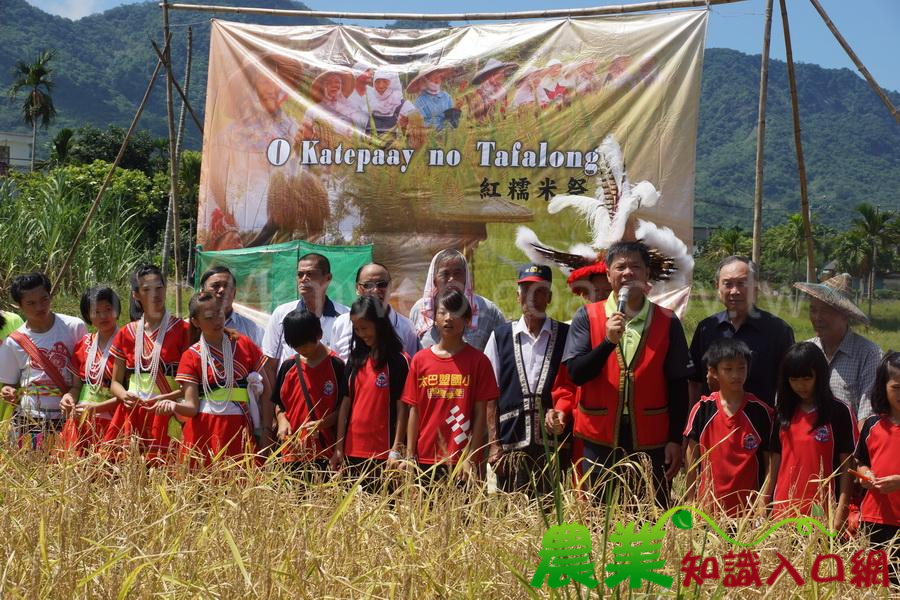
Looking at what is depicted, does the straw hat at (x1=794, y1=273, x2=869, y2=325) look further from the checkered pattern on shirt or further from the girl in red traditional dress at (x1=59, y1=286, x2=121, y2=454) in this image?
the girl in red traditional dress at (x1=59, y1=286, x2=121, y2=454)

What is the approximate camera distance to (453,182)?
6.05 metres

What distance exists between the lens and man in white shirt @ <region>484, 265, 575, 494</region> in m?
3.65

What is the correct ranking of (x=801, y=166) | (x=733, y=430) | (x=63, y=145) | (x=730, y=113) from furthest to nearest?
(x=730, y=113)
(x=63, y=145)
(x=801, y=166)
(x=733, y=430)

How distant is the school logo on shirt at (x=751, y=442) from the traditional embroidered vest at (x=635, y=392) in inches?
13.2

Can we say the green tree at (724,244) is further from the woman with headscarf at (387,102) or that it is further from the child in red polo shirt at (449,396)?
the child in red polo shirt at (449,396)

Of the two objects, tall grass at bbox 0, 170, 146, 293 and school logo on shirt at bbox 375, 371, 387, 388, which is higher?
tall grass at bbox 0, 170, 146, 293

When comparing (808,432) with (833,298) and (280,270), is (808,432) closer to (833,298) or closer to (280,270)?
(833,298)

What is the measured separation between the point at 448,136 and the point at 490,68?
21.0 inches

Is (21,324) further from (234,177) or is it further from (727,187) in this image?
(727,187)

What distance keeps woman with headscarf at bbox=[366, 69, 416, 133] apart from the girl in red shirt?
2.74 meters

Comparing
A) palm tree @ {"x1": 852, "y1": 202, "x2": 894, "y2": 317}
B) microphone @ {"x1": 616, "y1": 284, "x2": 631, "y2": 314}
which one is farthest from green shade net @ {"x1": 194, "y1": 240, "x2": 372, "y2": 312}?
palm tree @ {"x1": 852, "y1": 202, "x2": 894, "y2": 317}

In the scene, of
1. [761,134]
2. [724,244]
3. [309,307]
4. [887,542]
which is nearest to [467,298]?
[309,307]

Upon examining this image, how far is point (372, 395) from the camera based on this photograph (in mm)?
3648

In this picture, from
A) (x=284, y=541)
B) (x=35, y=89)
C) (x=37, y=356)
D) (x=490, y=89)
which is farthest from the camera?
(x=35, y=89)
